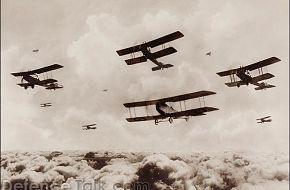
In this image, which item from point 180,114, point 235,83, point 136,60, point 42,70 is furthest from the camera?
point 42,70

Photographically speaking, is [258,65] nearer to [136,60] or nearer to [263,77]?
[263,77]

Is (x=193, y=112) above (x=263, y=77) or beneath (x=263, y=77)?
beneath

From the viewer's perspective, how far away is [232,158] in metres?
8.53

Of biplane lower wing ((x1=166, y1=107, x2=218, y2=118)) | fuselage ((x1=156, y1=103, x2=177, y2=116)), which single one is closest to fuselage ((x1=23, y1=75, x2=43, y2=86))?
fuselage ((x1=156, y1=103, x2=177, y2=116))

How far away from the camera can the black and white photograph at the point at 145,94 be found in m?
8.23

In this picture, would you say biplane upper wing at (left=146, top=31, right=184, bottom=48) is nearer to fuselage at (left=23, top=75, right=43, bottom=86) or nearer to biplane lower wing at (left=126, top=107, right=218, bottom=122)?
biplane lower wing at (left=126, top=107, right=218, bottom=122)

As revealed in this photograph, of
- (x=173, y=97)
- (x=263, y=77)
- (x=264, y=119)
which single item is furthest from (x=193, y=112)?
(x=263, y=77)

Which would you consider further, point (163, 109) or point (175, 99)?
point (163, 109)

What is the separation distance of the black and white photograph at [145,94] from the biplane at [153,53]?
0.08 feet

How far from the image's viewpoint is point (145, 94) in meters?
9.27

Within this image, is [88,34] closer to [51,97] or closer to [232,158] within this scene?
[51,97]

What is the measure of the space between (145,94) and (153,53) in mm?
896

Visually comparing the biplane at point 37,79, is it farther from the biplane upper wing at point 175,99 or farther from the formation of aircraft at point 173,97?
the biplane upper wing at point 175,99

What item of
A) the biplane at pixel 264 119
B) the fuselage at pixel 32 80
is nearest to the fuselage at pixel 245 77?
Result: the biplane at pixel 264 119
